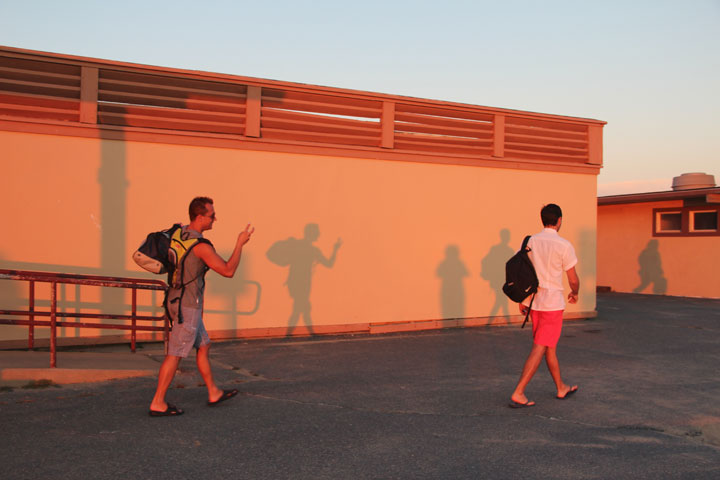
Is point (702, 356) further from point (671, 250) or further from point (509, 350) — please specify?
point (671, 250)

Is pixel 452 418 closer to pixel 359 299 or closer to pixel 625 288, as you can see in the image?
pixel 359 299

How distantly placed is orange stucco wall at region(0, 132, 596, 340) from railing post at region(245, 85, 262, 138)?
0.37m

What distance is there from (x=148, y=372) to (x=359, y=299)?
472cm

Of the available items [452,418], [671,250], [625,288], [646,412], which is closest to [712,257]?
[671,250]

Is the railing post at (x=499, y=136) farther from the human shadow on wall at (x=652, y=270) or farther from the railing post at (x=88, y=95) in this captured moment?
the human shadow on wall at (x=652, y=270)

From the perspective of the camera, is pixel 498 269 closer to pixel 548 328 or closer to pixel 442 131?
pixel 442 131

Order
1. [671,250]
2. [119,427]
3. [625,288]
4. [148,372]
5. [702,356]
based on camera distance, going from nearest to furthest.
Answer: [119,427] → [148,372] → [702,356] → [671,250] → [625,288]

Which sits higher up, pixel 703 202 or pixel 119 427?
pixel 703 202

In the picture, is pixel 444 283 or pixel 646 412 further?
pixel 444 283

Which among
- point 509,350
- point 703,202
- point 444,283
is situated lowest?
point 509,350

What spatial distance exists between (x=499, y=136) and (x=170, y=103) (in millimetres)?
6080

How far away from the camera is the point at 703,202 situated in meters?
19.4

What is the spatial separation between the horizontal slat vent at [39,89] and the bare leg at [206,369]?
5.39m

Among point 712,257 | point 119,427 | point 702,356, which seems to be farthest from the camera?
point 712,257
